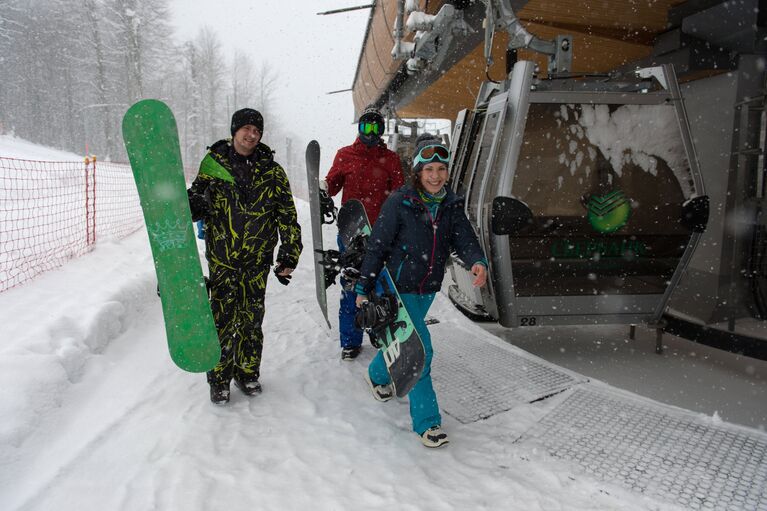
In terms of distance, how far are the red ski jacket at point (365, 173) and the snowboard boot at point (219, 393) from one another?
174 cm

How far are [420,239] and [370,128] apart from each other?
1.52 meters

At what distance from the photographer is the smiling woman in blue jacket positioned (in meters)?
2.56

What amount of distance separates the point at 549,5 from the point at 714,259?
3539 mm

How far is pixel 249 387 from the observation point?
117 inches

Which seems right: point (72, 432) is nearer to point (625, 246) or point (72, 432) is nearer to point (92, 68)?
point (625, 246)

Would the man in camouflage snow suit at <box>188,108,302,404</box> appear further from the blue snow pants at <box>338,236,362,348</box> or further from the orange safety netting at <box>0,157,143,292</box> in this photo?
the orange safety netting at <box>0,157,143,292</box>

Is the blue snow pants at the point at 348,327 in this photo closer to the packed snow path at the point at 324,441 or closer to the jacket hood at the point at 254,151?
the packed snow path at the point at 324,441

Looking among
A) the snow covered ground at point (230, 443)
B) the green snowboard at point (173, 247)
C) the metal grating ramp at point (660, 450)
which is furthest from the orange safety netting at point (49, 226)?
the metal grating ramp at point (660, 450)

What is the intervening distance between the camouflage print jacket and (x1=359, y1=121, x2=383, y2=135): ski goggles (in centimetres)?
103

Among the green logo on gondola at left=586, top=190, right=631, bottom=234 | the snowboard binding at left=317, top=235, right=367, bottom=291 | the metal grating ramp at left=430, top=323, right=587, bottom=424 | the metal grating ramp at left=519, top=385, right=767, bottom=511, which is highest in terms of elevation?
the green logo on gondola at left=586, top=190, right=631, bottom=234

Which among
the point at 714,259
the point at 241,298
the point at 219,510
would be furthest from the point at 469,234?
the point at 714,259

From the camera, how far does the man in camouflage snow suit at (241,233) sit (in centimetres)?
279

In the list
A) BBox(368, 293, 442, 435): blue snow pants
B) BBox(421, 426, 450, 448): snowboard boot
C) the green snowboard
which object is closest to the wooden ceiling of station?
BBox(368, 293, 442, 435): blue snow pants

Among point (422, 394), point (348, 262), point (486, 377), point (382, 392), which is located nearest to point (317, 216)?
point (348, 262)
